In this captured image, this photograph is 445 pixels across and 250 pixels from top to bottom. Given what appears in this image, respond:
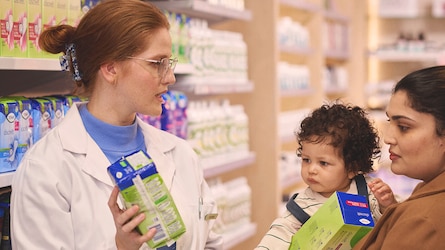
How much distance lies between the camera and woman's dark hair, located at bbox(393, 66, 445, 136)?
7.19 feet

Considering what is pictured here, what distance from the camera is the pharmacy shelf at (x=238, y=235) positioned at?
15.1 feet

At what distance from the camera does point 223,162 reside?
4.59 meters

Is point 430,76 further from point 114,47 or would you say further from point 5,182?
point 5,182

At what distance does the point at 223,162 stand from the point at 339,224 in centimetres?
247

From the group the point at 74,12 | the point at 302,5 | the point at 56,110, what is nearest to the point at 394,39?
the point at 302,5

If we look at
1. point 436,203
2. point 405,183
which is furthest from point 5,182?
point 405,183

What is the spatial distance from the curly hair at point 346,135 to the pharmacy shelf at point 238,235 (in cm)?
207

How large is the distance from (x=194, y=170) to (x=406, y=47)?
19.4 ft

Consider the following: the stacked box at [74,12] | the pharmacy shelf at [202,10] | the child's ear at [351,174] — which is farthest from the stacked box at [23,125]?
the pharmacy shelf at [202,10]

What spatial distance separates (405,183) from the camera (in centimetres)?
789

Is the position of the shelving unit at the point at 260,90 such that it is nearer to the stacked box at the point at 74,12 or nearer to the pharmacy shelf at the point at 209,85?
the pharmacy shelf at the point at 209,85

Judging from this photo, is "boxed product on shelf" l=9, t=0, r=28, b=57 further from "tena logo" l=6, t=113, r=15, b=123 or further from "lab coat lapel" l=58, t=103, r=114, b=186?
"lab coat lapel" l=58, t=103, r=114, b=186

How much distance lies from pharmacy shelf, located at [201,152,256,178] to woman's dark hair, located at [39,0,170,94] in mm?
1993

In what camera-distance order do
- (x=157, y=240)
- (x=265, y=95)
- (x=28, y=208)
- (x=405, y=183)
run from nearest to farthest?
1. (x=157, y=240)
2. (x=28, y=208)
3. (x=265, y=95)
4. (x=405, y=183)
